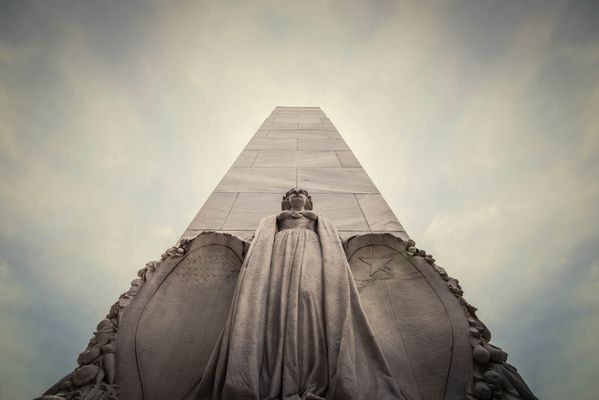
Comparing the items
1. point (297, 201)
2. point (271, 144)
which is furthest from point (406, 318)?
point (271, 144)

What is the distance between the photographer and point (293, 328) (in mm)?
2275

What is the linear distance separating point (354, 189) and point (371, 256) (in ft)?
8.45

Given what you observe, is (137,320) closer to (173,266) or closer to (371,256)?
(173,266)

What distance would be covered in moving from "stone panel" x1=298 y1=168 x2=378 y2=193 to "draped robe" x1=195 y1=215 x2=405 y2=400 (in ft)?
10.0

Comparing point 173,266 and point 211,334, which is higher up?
point 173,266

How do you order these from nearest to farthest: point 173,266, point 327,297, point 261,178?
point 327,297 → point 173,266 → point 261,178

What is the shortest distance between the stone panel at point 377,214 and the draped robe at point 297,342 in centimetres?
209

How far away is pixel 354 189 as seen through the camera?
19.3 feet

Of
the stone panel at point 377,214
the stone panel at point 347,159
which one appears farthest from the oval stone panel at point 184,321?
the stone panel at point 347,159

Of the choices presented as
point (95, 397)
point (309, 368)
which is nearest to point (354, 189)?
point (309, 368)

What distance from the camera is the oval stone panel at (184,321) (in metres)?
2.58

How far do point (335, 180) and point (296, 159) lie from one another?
1.30m

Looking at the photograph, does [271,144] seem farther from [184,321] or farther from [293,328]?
[293,328]

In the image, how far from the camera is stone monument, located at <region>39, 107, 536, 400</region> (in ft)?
6.96
